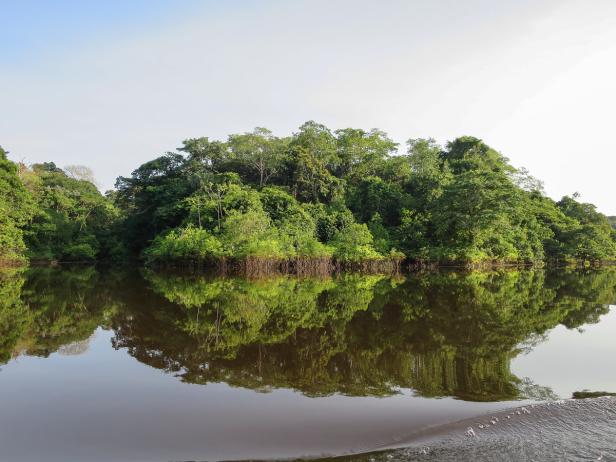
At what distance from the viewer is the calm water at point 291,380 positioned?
11.6ft

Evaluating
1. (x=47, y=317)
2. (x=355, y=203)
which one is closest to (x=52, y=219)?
(x=355, y=203)

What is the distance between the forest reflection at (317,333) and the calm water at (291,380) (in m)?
0.04

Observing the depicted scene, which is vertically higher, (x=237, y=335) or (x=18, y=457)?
(x=237, y=335)

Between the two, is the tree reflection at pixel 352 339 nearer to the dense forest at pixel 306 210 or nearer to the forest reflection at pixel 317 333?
the forest reflection at pixel 317 333

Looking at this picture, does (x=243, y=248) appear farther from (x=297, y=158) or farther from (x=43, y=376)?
(x=43, y=376)

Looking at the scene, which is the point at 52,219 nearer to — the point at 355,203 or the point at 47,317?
the point at 355,203

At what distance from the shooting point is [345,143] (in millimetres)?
39938

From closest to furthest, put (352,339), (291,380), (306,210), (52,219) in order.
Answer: (291,380), (352,339), (306,210), (52,219)

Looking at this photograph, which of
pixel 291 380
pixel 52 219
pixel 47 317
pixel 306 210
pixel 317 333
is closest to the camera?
pixel 291 380

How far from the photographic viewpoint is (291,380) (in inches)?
205

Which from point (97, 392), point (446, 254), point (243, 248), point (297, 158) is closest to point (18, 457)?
point (97, 392)

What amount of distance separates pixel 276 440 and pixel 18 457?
6.14 feet

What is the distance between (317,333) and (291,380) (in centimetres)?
257

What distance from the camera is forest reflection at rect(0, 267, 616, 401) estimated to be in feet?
17.2
